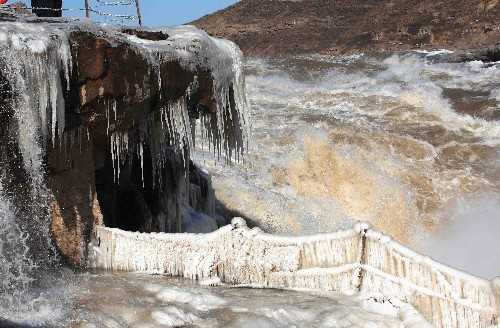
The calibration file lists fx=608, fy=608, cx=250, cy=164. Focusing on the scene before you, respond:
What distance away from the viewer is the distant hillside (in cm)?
4191

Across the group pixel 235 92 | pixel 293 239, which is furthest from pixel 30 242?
pixel 235 92

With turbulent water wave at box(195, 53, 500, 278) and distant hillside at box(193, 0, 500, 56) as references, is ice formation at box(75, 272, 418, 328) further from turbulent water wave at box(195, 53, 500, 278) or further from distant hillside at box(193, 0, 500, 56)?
distant hillside at box(193, 0, 500, 56)

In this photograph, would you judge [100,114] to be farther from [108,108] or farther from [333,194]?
[333,194]

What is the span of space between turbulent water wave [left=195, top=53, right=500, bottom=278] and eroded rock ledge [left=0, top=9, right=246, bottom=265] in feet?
11.3

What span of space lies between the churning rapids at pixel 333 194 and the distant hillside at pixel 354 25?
59.8 ft

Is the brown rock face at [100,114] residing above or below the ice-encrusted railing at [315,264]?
above

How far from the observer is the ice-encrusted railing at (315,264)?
4639 millimetres

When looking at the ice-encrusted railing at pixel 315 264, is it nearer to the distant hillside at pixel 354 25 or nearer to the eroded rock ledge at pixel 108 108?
the eroded rock ledge at pixel 108 108

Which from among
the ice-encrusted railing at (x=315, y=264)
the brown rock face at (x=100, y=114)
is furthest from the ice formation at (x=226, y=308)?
the brown rock face at (x=100, y=114)

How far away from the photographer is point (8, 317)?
4543 millimetres

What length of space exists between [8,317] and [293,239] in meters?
2.37

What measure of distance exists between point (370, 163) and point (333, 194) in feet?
4.42

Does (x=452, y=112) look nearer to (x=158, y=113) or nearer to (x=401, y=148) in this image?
(x=401, y=148)

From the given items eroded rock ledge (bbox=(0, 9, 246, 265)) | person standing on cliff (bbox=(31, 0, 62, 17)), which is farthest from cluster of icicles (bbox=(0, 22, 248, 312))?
person standing on cliff (bbox=(31, 0, 62, 17))
